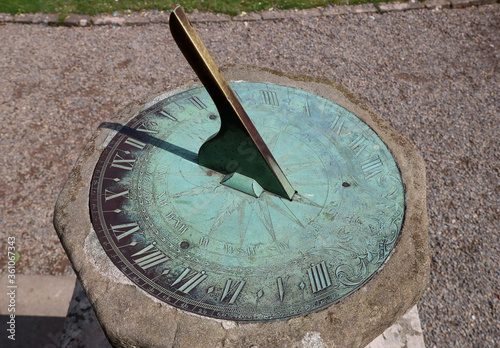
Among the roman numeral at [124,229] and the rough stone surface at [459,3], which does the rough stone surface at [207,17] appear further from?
the roman numeral at [124,229]

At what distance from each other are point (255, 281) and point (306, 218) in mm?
610

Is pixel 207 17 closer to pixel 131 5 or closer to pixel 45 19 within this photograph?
pixel 131 5

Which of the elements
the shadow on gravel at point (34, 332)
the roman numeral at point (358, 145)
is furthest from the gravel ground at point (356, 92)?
the roman numeral at point (358, 145)

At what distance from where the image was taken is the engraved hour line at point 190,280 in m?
2.70

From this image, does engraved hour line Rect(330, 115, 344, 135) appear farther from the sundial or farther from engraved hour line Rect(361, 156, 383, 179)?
engraved hour line Rect(361, 156, 383, 179)

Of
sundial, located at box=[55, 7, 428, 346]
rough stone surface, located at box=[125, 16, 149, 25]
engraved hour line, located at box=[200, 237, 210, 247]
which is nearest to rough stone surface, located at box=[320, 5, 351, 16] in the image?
rough stone surface, located at box=[125, 16, 149, 25]

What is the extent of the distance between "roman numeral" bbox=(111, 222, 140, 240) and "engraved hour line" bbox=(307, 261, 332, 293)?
1206 millimetres

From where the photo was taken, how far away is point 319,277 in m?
2.77

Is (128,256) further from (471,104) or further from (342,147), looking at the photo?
(471,104)

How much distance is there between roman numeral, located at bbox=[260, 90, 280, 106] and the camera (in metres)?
3.98

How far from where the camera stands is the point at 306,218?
3.05 m

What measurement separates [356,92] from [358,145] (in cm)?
339

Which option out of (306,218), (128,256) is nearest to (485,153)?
(306,218)

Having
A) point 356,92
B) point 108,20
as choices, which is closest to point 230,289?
point 356,92
